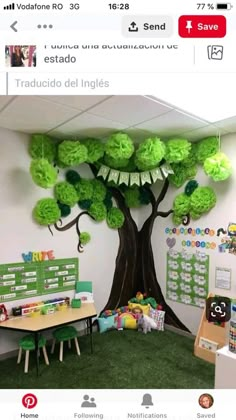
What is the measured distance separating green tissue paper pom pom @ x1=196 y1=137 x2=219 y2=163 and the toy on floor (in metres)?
1.90

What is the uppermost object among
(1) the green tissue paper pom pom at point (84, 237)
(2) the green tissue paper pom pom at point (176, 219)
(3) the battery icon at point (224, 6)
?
(3) the battery icon at point (224, 6)

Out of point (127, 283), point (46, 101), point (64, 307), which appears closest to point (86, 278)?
point (64, 307)

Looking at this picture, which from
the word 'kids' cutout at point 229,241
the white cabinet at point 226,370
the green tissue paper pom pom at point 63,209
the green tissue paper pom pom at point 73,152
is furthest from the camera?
the green tissue paper pom pom at point 63,209

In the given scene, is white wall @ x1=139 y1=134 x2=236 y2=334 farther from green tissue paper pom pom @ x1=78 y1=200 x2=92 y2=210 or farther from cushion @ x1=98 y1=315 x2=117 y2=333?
green tissue paper pom pom @ x1=78 y1=200 x2=92 y2=210

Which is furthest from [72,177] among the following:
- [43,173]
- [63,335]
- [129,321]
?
[129,321]

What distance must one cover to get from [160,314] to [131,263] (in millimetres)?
731

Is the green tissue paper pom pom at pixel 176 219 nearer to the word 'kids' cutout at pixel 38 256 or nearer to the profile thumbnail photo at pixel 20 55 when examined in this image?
the word 'kids' cutout at pixel 38 256

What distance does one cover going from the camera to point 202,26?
92 centimetres

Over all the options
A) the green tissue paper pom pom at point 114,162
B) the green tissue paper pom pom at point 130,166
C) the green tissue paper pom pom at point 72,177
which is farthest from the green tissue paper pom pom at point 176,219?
the green tissue paper pom pom at point 72,177

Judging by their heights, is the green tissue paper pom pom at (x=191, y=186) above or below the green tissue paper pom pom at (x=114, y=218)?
above

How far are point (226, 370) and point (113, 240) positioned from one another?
6.56ft

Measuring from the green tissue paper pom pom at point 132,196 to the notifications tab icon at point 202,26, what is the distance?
2.38m

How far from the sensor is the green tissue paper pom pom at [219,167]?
7.57 feet
